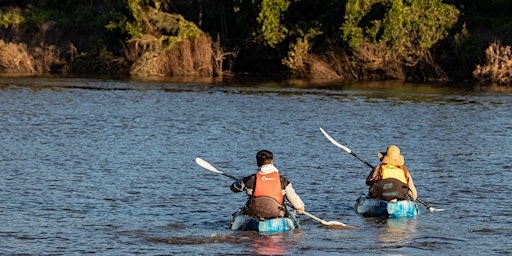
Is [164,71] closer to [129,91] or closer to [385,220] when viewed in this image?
[129,91]

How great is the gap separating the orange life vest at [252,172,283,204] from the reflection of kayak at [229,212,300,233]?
18.6 inches

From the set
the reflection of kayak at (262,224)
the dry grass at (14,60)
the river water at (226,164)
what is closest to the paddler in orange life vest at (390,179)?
the river water at (226,164)

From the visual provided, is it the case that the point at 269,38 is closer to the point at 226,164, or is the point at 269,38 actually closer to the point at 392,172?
the point at 226,164

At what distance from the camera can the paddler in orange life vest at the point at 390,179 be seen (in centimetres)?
2014

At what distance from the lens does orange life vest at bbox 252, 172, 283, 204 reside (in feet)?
58.4

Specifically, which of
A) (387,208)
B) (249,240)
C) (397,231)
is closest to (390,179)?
(387,208)

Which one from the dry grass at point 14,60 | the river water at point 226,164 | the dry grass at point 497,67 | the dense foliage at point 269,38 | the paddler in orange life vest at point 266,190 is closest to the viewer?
the paddler in orange life vest at point 266,190

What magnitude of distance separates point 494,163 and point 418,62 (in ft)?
108

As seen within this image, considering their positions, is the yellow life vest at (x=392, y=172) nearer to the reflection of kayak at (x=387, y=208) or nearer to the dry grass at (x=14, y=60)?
the reflection of kayak at (x=387, y=208)

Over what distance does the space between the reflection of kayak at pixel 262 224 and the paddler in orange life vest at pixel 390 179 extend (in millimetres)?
2192

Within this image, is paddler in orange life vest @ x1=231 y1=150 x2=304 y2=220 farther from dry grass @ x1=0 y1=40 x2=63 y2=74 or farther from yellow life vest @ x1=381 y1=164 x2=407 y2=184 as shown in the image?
dry grass @ x1=0 y1=40 x2=63 y2=74

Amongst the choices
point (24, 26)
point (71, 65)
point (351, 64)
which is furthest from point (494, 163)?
point (24, 26)

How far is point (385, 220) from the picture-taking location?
2022cm

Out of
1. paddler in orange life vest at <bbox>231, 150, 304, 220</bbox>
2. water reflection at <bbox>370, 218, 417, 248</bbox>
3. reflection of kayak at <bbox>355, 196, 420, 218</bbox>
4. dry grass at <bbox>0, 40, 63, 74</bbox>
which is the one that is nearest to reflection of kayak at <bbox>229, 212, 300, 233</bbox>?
paddler in orange life vest at <bbox>231, 150, 304, 220</bbox>
